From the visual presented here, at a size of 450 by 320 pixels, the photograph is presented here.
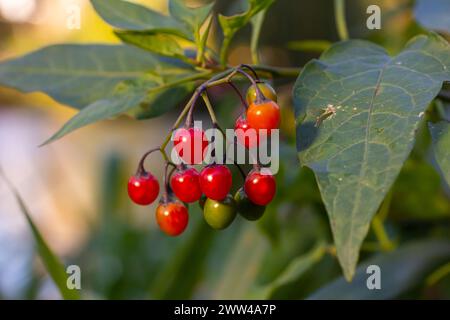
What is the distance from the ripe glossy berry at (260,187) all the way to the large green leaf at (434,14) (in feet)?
0.75

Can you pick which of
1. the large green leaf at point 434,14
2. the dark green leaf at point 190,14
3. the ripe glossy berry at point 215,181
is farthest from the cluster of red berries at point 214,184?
the large green leaf at point 434,14

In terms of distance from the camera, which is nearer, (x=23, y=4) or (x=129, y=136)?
(x=129, y=136)

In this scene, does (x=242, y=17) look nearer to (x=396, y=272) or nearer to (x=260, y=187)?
(x=260, y=187)

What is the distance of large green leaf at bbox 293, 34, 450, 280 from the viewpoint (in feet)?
1.19

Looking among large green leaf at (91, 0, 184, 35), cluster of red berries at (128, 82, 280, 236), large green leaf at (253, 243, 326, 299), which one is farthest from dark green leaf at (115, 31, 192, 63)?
large green leaf at (253, 243, 326, 299)

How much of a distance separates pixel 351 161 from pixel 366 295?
30cm

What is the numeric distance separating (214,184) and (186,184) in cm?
3

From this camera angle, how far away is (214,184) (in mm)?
478

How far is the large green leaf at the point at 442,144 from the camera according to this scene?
401 millimetres

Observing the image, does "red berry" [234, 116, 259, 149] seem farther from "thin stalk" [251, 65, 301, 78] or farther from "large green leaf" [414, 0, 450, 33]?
"large green leaf" [414, 0, 450, 33]

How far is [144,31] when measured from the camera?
1.85 ft

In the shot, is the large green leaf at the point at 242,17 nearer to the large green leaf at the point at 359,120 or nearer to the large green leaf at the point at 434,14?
the large green leaf at the point at 359,120
